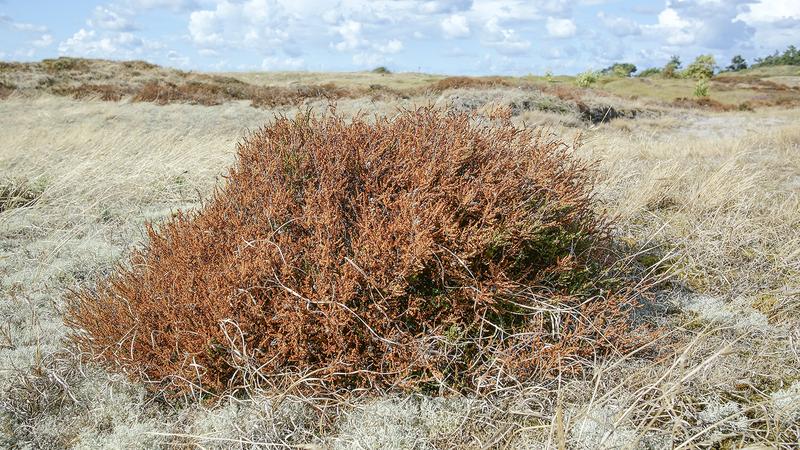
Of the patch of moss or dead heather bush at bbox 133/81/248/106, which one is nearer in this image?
the patch of moss

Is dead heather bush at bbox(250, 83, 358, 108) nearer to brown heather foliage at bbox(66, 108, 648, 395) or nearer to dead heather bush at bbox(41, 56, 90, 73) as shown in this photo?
dead heather bush at bbox(41, 56, 90, 73)

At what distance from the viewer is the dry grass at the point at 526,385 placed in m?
2.49

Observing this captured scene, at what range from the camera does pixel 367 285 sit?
2643mm

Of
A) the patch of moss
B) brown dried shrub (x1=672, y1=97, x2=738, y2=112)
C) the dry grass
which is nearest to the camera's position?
the dry grass

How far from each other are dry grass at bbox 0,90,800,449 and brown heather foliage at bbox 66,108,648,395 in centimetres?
16

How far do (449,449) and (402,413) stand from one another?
282 millimetres

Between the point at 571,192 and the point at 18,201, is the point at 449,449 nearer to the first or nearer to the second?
the point at 571,192

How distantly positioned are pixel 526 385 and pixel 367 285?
0.97 meters

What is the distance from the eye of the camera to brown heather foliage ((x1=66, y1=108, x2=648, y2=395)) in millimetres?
2664

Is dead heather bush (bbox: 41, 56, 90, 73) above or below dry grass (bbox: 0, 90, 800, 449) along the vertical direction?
above

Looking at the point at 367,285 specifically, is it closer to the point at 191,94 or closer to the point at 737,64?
the point at 191,94

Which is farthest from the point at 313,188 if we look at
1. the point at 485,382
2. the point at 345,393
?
the point at 485,382

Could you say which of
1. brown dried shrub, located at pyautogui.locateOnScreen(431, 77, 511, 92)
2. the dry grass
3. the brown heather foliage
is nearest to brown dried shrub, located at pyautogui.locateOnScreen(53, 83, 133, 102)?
brown dried shrub, located at pyautogui.locateOnScreen(431, 77, 511, 92)

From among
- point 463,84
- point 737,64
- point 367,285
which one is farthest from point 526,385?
point 737,64
